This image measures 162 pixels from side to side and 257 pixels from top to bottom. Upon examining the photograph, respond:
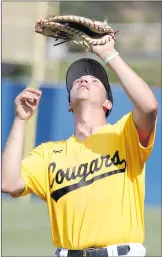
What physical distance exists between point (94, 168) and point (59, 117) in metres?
9.53

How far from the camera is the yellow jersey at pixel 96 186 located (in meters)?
4.27

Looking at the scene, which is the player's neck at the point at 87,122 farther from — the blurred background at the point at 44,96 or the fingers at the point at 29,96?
the blurred background at the point at 44,96

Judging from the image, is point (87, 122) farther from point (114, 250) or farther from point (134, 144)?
point (114, 250)

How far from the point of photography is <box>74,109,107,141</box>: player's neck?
4457 mm

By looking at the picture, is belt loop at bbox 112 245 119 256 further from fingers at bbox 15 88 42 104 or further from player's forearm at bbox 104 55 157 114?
fingers at bbox 15 88 42 104

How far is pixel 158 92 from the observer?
44.8ft

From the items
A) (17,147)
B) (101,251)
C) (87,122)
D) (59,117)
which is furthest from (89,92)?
(59,117)

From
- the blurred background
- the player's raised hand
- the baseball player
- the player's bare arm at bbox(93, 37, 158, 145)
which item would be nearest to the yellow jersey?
the baseball player

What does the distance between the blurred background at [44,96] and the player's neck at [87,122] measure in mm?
4728

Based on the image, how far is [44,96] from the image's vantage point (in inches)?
549

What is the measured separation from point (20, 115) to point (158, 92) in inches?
369

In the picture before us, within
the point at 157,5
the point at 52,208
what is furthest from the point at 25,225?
the point at 157,5

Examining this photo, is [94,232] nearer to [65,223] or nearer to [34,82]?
[65,223]

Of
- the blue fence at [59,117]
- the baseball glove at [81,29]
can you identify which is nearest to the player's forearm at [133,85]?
the baseball glove at [81,29]
